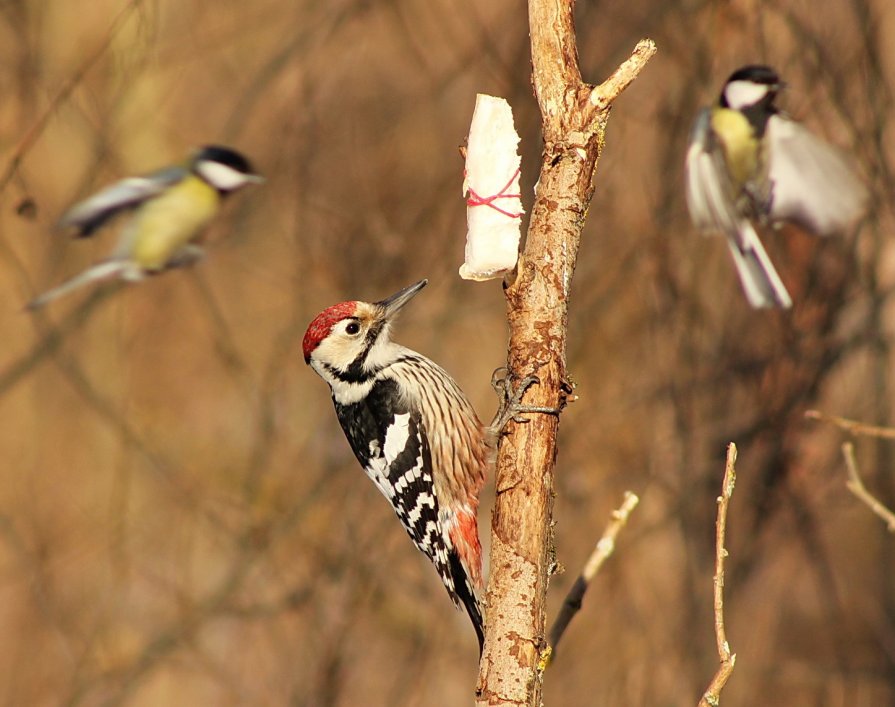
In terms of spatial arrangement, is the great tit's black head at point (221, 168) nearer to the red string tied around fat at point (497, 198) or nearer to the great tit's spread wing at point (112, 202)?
the great tit's spread wing at point (112, 202)

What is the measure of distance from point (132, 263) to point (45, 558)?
387 centimetres

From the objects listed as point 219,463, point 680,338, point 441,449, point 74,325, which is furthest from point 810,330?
point 74,325

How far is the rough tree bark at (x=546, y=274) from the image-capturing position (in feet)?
7.07

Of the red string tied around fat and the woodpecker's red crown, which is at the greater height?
the red string tied around fat

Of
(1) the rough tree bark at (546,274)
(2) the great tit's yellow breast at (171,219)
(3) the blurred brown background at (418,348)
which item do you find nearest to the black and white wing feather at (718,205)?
(1) the rough tree bark at (546,274)

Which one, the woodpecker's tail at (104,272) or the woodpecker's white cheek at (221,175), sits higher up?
the woodpecker's white cheek at (221,175)

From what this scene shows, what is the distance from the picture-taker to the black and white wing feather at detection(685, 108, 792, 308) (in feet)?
7.37

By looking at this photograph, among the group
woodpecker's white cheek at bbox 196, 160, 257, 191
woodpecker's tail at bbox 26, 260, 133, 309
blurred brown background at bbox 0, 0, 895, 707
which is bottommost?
blurred brown background at bbox 0, 0, 895, 707

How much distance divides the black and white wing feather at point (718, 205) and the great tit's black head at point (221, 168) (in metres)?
1.36

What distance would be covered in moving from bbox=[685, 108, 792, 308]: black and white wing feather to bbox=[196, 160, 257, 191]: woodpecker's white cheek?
1364 millimetres

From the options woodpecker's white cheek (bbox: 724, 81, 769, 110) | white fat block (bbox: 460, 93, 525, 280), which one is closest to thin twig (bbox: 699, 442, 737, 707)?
white fat block (bbox: 460, 93, 525, 280)

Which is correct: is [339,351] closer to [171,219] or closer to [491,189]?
[171,219]

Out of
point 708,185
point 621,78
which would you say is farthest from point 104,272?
point 708,185

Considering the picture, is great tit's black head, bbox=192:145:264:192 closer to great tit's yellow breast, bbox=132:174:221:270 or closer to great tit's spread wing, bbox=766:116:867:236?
great tit's yellow breast, bbox=132:174:221:270
